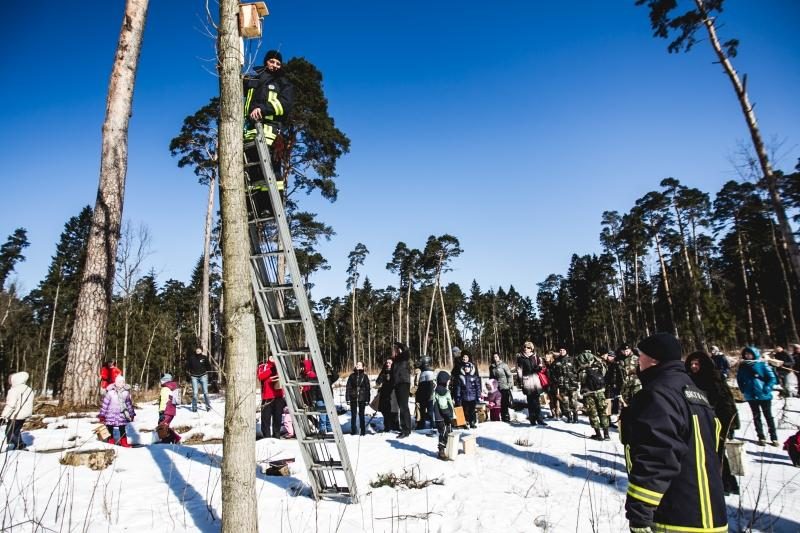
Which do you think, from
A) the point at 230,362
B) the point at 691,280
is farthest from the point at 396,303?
the point at 230,362

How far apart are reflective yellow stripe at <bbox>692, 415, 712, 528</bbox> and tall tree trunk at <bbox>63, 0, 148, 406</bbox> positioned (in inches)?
386

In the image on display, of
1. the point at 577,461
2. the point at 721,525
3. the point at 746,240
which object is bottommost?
the point at 577,461

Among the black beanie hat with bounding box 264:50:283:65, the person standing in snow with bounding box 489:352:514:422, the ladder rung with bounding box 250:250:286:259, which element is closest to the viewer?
the ladder rung with bounding box 250:250:286:259

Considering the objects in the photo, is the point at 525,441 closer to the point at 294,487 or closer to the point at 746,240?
the point at 294,487

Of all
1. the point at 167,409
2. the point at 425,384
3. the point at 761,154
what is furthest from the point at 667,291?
the point at 167,409

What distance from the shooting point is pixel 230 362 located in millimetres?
3178

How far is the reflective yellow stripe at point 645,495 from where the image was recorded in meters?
2.25

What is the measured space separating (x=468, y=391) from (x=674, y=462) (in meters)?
9.04

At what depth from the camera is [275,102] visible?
4.30m

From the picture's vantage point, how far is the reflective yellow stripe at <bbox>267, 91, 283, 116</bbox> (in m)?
4.27

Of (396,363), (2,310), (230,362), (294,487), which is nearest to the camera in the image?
(230,362)

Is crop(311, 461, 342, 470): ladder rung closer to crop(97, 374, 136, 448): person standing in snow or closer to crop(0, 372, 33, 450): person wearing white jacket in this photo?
crop(0, 372, 33, 450): person wearing white jacket

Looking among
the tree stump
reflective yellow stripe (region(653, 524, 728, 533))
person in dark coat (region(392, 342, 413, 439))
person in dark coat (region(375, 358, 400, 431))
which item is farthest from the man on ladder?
person in dark coat (region(375, 358, 400, 431))

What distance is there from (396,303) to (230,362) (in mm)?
58180
